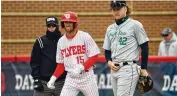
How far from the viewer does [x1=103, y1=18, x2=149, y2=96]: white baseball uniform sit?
754 cm

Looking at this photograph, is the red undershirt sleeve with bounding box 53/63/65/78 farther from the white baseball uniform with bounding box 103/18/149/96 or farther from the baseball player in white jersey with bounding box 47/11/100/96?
the white baseball uniform with bounding box 103/18/149/96

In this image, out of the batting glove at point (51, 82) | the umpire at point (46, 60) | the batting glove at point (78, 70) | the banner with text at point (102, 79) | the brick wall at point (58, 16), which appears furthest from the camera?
the brick wall at point (58, 16)

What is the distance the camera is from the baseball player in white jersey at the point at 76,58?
8141 mm

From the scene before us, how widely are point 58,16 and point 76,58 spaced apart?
22.2 ft

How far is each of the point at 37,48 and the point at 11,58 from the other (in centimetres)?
246

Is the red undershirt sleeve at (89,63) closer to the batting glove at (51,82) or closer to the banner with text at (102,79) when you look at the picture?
the batting glove at (51,82)

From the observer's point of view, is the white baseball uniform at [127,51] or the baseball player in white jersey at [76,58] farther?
the baseball player in white jersey at [76,58]

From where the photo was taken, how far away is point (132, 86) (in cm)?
759

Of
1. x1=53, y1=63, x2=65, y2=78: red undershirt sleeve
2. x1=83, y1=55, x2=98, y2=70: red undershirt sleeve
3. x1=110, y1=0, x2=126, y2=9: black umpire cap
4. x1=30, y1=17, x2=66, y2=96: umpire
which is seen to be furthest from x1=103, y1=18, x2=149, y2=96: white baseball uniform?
x1=30, y1=17, x2=66, y2=96: umpire

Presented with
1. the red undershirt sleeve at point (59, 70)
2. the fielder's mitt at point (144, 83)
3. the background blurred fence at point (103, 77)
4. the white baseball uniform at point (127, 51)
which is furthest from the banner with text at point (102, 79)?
the white baseball uniform at point (127, 51)

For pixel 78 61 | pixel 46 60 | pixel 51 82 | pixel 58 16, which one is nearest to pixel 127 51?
pixel 78 61

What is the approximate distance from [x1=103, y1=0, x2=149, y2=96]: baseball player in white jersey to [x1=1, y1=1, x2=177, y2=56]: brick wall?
722 cm

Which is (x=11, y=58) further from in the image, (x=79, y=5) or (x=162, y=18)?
(x=162, y=18)

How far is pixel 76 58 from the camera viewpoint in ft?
26.9
